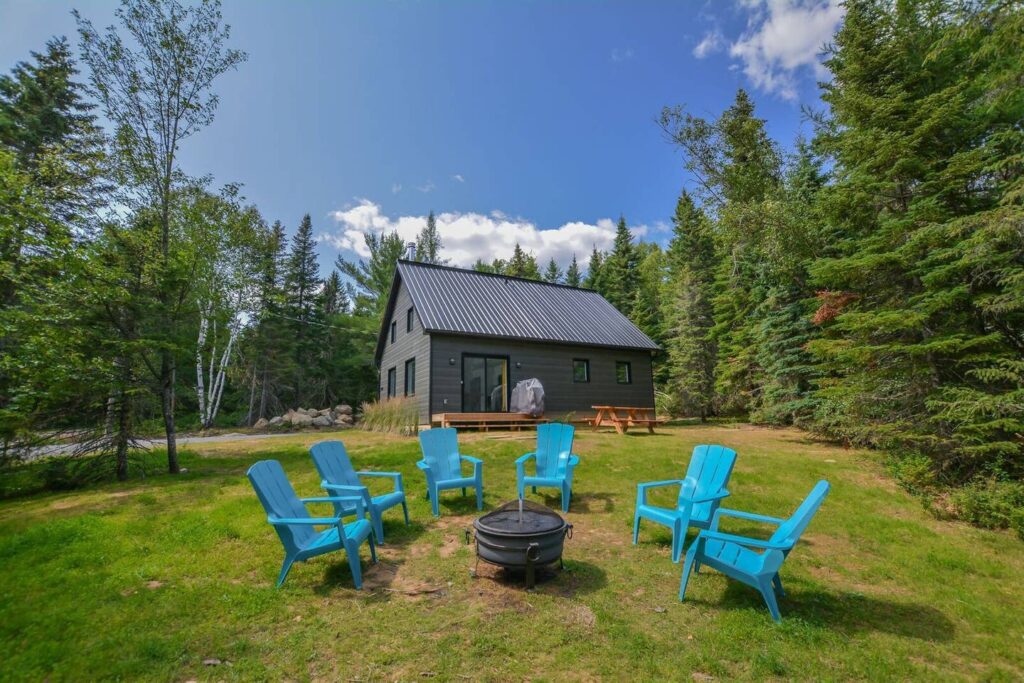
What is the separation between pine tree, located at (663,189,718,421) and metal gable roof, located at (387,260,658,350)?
13.9ft

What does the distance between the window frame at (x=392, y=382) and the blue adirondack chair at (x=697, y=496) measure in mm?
12841

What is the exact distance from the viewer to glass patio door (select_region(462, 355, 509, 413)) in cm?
1278

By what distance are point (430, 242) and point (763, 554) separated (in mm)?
27348

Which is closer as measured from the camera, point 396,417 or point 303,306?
point 396,417

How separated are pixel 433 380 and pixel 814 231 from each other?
10479 millimetres

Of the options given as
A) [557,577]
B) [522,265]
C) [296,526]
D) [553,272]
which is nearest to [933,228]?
[557,577]

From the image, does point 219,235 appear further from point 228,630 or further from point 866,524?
point 866,524

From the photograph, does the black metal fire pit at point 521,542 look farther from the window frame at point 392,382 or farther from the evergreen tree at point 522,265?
the evergreen tree at point 522,265

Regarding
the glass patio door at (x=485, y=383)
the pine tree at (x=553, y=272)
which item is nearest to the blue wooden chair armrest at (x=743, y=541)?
the glass patio door at (x=485, y=383)

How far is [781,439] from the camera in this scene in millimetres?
10781

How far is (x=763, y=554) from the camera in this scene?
2.97 metres

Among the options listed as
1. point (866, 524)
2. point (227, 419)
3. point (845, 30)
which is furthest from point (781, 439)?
point (227, 419)

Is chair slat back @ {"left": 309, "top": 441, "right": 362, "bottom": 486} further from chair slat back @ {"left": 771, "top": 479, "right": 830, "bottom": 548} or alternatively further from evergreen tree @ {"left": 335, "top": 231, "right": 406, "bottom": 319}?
evergreen tree @ {"left": 335, "top": 231, "right": 406, "bottom": 319}

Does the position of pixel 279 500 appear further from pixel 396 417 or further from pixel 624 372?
pixel 624 372
